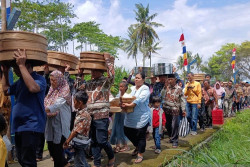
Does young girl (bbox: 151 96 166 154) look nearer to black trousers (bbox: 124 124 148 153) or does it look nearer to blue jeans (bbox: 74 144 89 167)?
black trousers (bbox: 124 124 148 153)

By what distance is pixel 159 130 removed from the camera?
19.5 ft

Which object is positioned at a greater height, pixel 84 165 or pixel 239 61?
pixel 239 61

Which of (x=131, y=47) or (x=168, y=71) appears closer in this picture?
(x=168, y=71)

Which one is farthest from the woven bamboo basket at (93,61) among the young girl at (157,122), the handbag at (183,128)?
the handbag at (183,128)

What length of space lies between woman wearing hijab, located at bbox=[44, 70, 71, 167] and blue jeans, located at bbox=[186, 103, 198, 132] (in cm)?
509

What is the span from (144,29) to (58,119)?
3652cm

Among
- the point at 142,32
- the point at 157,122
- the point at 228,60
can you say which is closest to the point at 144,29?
the point at 142,32

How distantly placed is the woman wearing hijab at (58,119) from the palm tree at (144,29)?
36222 millimetres

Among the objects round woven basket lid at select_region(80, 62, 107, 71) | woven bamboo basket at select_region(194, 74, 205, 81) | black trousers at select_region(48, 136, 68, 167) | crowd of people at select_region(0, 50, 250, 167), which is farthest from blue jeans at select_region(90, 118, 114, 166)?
woven bamboo basket at select_region(194, 74, 205, 81)

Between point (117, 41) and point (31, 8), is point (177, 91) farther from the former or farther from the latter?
point (117, 41)

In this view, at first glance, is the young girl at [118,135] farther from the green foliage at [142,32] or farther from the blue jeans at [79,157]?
the green foliage at [142,32]

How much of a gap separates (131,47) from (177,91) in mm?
35224

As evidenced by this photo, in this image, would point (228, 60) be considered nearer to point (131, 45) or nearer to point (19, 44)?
point (131, 45)

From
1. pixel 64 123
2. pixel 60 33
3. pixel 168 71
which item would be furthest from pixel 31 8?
pixel 64 123
